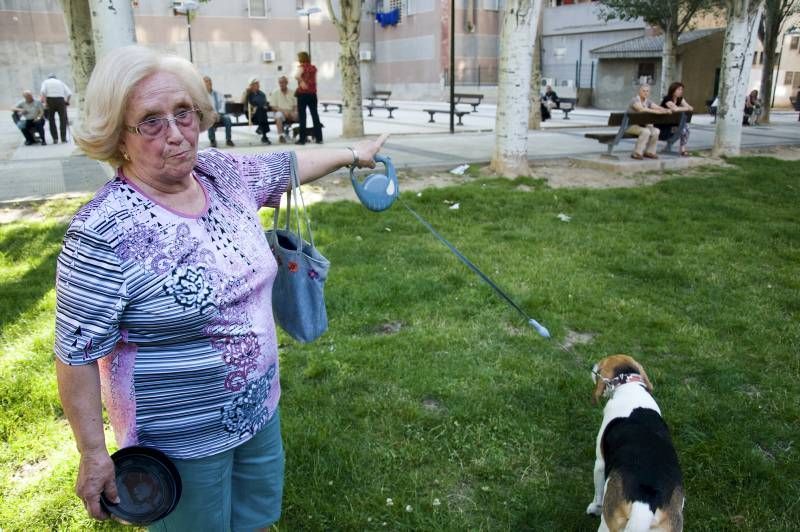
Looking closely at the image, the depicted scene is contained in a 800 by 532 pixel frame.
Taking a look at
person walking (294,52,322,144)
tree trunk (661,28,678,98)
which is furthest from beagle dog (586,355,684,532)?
tree trunk (661,28,678,98)

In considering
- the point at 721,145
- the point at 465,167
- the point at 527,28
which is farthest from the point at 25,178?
the point at 721,145

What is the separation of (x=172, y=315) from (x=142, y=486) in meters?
0.50

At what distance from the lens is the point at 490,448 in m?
3.23

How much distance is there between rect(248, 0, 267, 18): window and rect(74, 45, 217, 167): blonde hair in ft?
140

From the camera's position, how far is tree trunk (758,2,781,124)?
68.1ft

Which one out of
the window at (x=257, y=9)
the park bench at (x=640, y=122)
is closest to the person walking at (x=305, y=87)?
the park bench at (x=640, y=122)

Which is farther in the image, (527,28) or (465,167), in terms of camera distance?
(465,167)

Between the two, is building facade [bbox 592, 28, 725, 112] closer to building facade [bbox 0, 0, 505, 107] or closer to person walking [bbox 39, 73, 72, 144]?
building facade [bbox 0, 0, 505, 107]

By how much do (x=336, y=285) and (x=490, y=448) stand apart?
2.44 metres

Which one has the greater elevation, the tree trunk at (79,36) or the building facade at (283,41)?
the building facade at (283,41)

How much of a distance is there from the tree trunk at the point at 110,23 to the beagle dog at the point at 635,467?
5.15 m

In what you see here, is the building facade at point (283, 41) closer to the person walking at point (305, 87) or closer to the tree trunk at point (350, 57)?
the tree trunk at point (350, 57)

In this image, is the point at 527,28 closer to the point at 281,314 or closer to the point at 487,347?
the point at 487,347

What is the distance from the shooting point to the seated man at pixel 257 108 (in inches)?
581
